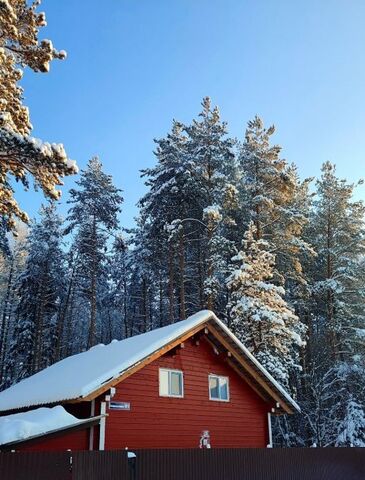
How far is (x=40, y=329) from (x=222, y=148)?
1743cm

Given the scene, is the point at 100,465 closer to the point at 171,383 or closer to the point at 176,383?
the point at 171,383

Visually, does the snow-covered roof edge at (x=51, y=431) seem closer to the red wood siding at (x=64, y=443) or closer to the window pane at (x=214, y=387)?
the red wood siding at (x=64, y=443)

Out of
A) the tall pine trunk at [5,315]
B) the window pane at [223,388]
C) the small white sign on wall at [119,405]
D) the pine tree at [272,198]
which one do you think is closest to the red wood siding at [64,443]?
the small white sign on wall at [119,405]

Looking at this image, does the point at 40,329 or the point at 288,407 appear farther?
the point at 40,329

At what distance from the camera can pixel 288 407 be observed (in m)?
20.6

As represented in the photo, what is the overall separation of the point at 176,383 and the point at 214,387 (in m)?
1.91

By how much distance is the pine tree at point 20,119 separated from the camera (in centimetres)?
1223

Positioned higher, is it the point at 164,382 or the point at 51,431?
the point at 164,382

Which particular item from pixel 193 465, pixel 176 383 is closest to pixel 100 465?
pixel 193 465

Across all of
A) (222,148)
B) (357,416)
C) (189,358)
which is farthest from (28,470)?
(222,148)

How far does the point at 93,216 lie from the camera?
3397 cm

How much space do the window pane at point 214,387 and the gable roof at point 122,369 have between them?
103 cm

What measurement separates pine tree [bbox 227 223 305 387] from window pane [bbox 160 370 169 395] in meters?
7.36

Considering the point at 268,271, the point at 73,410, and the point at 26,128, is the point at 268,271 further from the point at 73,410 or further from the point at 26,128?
the point at 26,128
